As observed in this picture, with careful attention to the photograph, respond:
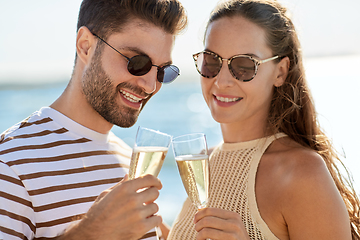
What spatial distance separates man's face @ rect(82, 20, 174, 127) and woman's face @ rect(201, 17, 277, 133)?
0.48 metres

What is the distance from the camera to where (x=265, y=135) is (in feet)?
9.39

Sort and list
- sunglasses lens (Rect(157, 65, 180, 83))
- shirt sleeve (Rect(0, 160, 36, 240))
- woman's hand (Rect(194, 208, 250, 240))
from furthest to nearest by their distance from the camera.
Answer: sunglasses lens (Rect(157, 65, 180, 83)) < shirt sleeve (Rect(0, 160, 36, 240)) < woman's hand (Rect(194, 208, 250, 240))

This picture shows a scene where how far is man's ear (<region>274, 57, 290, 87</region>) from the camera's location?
2.81 meters

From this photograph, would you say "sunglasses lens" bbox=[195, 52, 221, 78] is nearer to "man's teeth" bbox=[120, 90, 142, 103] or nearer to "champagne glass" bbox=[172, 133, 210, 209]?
"man's teeth" bbox=[120, 90, 142, 103]

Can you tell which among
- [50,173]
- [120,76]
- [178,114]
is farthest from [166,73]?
[178,114]

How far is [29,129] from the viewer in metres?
2.70

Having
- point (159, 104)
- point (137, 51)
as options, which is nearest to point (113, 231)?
point (137, 51)

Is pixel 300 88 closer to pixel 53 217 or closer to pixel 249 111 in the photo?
pixel 249 111

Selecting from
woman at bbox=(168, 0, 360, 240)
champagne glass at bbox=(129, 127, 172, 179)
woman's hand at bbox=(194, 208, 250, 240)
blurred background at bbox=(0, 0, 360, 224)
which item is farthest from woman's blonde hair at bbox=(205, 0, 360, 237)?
champagne glass at bbox=(129, 127, 172, 179)

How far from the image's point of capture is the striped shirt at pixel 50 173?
91.9 inches

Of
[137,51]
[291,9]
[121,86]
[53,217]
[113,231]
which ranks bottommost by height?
[53,217]

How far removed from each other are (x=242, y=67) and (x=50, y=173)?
154cm

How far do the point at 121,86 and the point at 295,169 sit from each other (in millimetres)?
1458

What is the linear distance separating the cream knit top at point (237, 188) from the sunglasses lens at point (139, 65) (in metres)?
0.90
